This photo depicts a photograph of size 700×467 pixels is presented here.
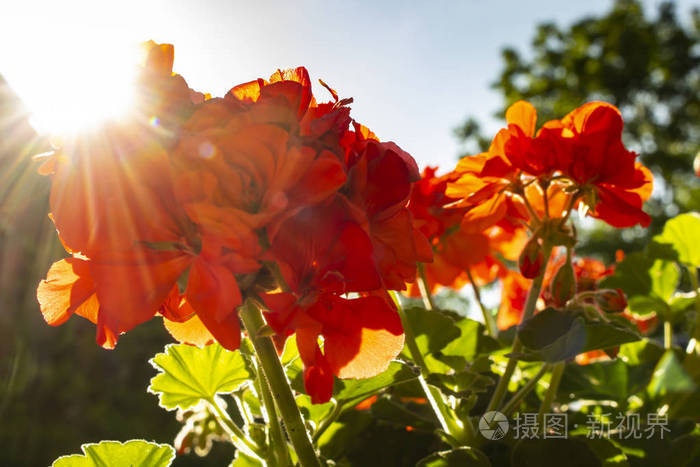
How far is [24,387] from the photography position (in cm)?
395

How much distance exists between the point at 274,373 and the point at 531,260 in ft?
1.08

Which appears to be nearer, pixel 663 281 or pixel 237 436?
pixel 237 436

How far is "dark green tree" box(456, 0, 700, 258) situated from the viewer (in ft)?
29.8

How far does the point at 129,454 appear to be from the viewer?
0.52 metres

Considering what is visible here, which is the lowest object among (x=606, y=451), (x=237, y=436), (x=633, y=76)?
(x=606, y=451)

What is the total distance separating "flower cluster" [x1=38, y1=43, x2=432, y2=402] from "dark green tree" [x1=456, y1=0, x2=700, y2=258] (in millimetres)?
8553

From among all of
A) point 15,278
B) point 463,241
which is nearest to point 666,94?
point 15,278

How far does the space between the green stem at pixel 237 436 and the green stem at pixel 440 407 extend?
0.17m

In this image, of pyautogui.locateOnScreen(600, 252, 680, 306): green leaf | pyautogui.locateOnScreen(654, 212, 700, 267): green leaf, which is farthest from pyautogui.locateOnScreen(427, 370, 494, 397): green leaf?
pyautogui.locateOnScreen(654, 212, 700, 267): green leaf

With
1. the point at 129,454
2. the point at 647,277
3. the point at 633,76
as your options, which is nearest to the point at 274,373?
the point at 129,454

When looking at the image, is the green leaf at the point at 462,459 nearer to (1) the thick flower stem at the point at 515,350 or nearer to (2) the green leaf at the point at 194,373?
(1) the thick flower stem at the point at 515,350

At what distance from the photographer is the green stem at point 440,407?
1.91ft

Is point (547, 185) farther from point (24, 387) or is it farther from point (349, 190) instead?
point (24, 387)

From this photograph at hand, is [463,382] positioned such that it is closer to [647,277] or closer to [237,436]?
[237,436]
